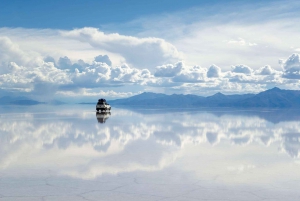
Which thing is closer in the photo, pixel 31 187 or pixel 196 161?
pixel 31 187

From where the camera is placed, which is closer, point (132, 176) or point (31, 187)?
point (31, 187)

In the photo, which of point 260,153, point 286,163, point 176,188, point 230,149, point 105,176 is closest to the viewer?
point 176,188

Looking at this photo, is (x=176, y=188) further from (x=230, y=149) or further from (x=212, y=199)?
(x=230, y=149)

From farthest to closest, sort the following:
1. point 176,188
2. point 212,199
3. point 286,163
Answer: point 286,163, point 176,188, point 212,199

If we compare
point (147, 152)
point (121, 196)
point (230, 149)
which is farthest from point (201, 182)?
point (230, 149)

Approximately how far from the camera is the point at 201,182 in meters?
17.2

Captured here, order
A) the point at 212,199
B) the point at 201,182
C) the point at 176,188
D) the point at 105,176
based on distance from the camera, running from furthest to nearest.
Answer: the point at 105,176 → the point at 201,182 → the point at 176,188 → the point at 212,199

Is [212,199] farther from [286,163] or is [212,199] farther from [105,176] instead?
[286,163]

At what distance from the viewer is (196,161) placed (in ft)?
76.1

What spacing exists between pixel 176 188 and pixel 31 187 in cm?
677

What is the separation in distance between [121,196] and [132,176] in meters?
3.92

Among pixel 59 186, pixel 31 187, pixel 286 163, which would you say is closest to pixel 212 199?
pixel 59 186

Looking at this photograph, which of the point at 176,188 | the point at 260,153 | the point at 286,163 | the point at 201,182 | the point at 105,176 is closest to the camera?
the point at 176,188

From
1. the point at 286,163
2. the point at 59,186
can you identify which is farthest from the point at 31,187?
the point at 286,163
